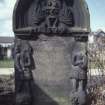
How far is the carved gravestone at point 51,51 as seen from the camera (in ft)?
29.9

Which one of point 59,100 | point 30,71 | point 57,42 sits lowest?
point 59,100

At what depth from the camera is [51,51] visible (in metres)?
9.30

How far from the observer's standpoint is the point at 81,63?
9102mm

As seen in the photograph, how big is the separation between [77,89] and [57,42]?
117 cm

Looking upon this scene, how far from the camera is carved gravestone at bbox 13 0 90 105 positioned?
9117 millimetres

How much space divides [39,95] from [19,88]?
0.51m

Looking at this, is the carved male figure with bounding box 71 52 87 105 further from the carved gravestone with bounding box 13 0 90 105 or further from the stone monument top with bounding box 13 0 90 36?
the stone monument top with bounding box 13 0 90 36

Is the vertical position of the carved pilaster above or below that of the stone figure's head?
below

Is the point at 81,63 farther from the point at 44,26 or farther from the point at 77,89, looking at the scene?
the point at 44,26

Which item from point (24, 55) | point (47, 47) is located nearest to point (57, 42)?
point (47, 47)

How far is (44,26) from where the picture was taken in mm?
9148

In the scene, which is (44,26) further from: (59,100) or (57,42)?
(59,100)

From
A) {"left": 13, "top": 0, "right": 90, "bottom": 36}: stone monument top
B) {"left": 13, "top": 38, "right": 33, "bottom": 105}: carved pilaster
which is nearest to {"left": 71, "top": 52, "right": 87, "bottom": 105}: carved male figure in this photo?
{"left": 13, "top": 0, "right": 90, "bottom": 36}: stone monument top

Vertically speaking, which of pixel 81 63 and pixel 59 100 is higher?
pixel 81 63
